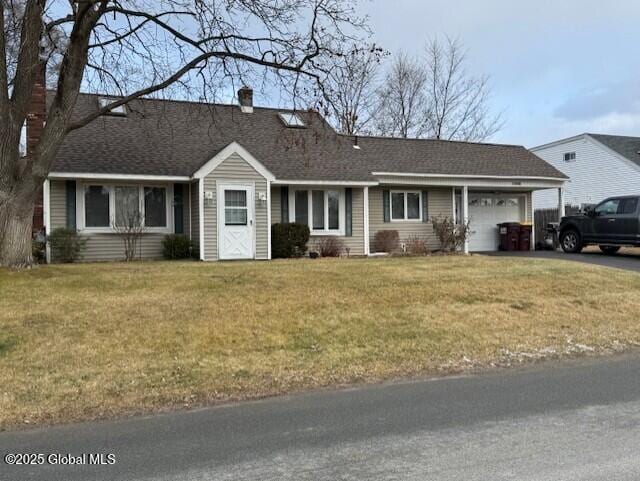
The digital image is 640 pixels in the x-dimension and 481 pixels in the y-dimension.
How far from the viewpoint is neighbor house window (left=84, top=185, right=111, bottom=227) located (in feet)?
53.9

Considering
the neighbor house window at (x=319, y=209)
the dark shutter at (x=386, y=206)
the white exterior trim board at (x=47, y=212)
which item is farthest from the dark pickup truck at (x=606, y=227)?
the white exterior trim board at (x=47, y=212)

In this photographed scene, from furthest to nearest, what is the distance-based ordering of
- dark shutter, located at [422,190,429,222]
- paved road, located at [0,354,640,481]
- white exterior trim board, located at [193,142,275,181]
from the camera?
dark shutter, located at [422,190,429,222] < white exterior trim board, located at [193,142,275,181] < paved road, located at [0,354,640,481]

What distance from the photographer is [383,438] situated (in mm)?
4797

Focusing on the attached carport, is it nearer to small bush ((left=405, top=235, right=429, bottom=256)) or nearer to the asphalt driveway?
small bush ((left=405, top=235, right=429, bottom=256))

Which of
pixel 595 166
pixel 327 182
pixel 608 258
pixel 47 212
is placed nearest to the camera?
pixel 47 212

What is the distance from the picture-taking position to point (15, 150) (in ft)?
37.9

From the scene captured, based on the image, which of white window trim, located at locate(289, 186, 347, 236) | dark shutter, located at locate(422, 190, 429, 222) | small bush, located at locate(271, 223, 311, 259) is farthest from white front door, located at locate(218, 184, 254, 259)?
dark shutter, located at locate(422, 190, 429, 222)

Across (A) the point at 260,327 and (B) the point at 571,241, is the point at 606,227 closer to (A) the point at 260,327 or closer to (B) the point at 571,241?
(B) the point at 571,241

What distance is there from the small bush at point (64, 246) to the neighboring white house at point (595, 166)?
90.6 ft

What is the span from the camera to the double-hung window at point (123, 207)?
1648cm

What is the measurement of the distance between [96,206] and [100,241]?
1.00m

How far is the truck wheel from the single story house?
108 inches

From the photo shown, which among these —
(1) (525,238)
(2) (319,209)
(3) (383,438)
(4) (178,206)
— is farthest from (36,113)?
(1) (525,238)

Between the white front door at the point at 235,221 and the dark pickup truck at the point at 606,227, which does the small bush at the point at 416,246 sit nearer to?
the dark pickup truck at the point at 606,227
